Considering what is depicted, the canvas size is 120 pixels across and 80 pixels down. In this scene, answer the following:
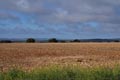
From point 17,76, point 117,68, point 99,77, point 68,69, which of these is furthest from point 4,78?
point 117,68

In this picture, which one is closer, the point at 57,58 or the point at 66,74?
the point at 66,74

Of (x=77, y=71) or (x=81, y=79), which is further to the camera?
(x=77, y=71)

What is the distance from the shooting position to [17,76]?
13.5m

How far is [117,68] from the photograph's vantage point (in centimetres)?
1413

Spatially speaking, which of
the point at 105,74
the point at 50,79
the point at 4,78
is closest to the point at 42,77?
the point at 50,79

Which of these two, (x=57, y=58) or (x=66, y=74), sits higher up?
(x=66, y=74)

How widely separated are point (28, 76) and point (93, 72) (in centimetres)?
243

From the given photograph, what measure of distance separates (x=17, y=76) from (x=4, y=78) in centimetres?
66

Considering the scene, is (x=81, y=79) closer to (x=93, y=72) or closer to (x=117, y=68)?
(x=93, y=72)

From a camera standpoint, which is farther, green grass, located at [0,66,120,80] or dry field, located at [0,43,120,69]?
dry field, located at [0,43,120,69]

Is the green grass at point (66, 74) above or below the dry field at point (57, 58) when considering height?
above

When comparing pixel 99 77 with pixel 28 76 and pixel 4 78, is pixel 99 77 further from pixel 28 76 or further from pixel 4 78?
pixel 4 78

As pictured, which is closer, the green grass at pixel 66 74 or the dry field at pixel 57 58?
the green grass at pixel 66 74

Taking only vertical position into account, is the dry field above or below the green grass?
below
